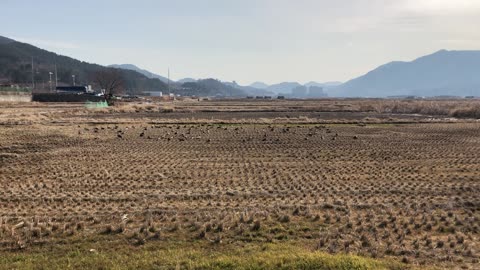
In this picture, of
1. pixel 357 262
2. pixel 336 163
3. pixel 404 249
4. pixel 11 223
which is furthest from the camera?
pixel 336 163

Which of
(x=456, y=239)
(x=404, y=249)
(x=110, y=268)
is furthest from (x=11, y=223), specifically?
(x=456, y=239)

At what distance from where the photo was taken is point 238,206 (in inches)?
465

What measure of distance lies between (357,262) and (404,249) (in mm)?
1596

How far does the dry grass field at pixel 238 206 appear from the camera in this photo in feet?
25.3

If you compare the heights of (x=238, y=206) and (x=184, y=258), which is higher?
(x=184, y=258)

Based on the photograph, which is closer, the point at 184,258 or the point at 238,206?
the point at 184,258

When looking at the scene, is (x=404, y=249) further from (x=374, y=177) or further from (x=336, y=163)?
(x=336, y=163)

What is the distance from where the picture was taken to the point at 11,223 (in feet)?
32.8

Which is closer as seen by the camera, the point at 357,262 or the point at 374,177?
the point at 357,262

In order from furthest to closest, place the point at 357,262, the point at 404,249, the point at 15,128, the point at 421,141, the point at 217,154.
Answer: the point at 15,128 → the point at 421,141 → the point at 217,154 → the point at 404,249 → the point at 357,262

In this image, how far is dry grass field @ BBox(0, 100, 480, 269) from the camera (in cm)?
771

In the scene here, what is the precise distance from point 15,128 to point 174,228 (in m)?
27.8

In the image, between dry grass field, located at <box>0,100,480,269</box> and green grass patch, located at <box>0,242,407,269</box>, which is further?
dry grass field, located at <box>0,100,480,269</box>

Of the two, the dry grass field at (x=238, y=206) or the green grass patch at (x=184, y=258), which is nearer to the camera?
the green grass patch at (x=184, y=258)
